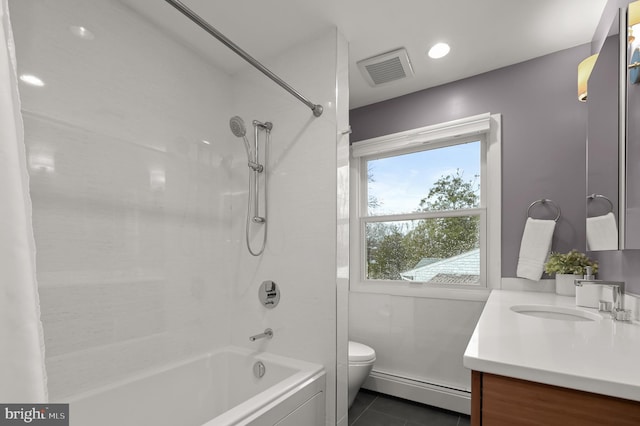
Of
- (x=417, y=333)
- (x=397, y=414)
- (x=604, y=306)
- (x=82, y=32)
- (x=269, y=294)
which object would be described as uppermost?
(x=82, y=32)

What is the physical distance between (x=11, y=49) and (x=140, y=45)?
1644mm

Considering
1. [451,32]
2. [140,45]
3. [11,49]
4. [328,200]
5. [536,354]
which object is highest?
[451,32]

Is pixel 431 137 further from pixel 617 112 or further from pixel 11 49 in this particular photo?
Result: pixel 11 49

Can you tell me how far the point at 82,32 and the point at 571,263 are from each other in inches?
117

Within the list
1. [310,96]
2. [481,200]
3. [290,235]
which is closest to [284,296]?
[290,235]

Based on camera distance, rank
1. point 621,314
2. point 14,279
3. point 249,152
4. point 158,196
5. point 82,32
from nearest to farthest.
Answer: point 14,279 → point 621,314 → point 82,32 → point 158,196 → point 249,152

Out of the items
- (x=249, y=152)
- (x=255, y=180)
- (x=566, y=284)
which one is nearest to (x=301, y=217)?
(x=255, y=180)

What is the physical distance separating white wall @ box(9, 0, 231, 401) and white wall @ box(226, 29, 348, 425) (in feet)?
1.24

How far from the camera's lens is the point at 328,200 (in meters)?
1.82

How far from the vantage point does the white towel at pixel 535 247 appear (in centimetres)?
199

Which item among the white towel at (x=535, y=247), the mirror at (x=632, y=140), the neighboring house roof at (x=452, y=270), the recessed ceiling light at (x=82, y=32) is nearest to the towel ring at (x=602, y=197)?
the mirror at (x=632, y=140)

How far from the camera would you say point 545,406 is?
0.78 m

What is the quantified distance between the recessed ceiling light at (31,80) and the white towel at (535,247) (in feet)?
9.25

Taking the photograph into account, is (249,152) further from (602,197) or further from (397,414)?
(397,414)
